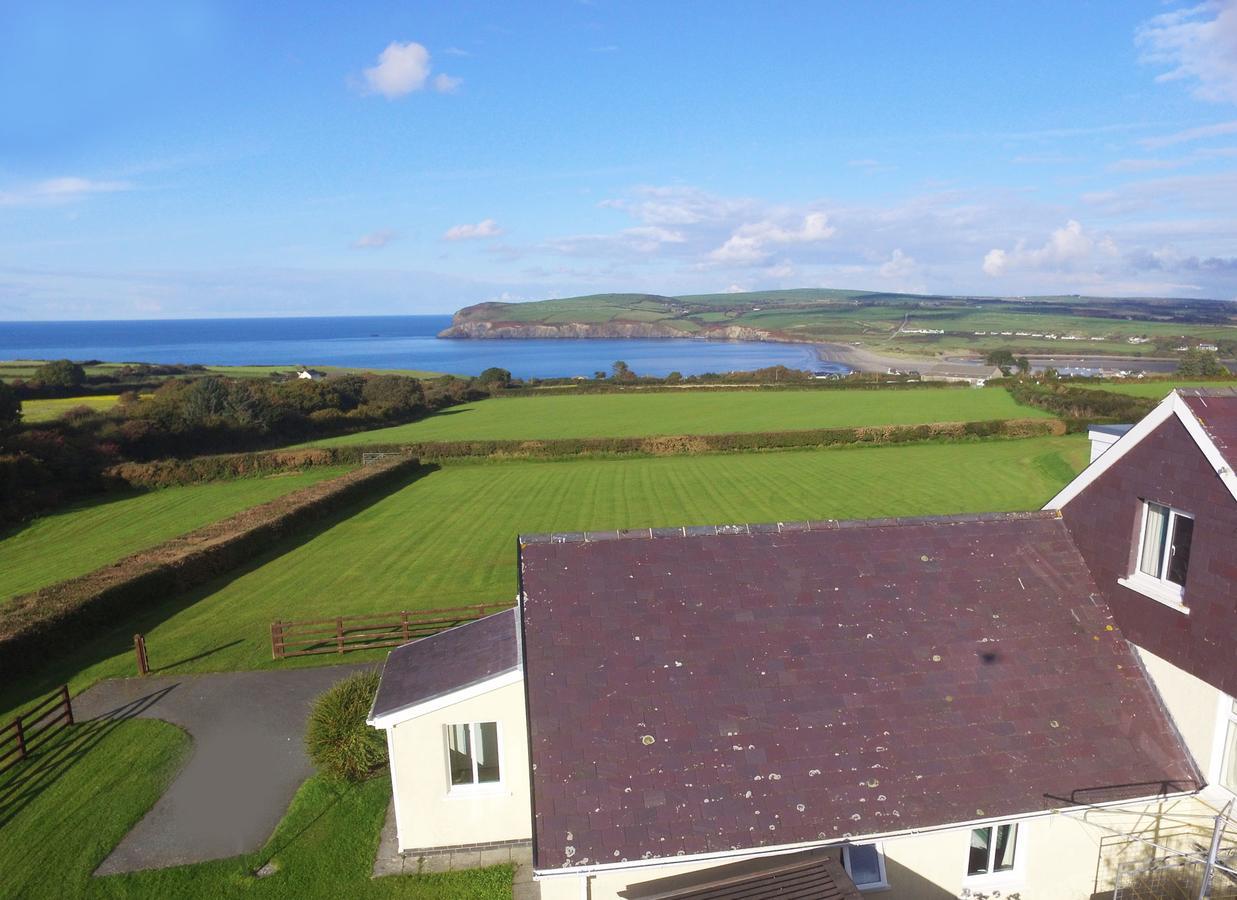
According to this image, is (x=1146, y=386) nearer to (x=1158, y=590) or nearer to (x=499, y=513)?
(x=499, y=513)

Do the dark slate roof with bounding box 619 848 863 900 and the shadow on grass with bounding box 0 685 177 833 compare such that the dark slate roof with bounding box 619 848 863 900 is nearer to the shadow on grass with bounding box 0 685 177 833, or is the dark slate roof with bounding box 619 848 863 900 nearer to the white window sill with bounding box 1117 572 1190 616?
the white window sill with bounding box 1117 572 1190 616

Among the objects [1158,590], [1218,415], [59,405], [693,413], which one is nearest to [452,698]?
[1158,590]

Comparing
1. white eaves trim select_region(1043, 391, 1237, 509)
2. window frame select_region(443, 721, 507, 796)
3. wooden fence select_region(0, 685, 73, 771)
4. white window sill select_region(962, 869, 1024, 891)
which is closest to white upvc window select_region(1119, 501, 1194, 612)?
white eaves trim select_region(1043, 391, 1237, 509)

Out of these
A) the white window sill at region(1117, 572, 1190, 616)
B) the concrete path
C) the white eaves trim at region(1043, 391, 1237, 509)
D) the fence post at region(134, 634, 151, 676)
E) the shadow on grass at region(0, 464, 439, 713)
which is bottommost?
the concrete path

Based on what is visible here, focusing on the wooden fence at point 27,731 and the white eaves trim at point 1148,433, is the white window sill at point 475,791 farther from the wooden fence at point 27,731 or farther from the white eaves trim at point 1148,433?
the white eaves trim at point 1148,433

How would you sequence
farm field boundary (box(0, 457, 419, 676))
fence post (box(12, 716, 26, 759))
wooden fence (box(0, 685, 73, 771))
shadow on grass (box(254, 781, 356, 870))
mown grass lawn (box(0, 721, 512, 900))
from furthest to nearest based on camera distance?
farm field boundary (box(0, 457, 419, 676)) → fence post (box(12, 716, 26, 759)) → wooden fence (box(0, 685, 73, 771)) → shadow on grass (box(254, 781, 356, 870)) → mown grass lawn (box(0, 721, 512, 900))

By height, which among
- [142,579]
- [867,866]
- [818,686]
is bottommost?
[142,579]
